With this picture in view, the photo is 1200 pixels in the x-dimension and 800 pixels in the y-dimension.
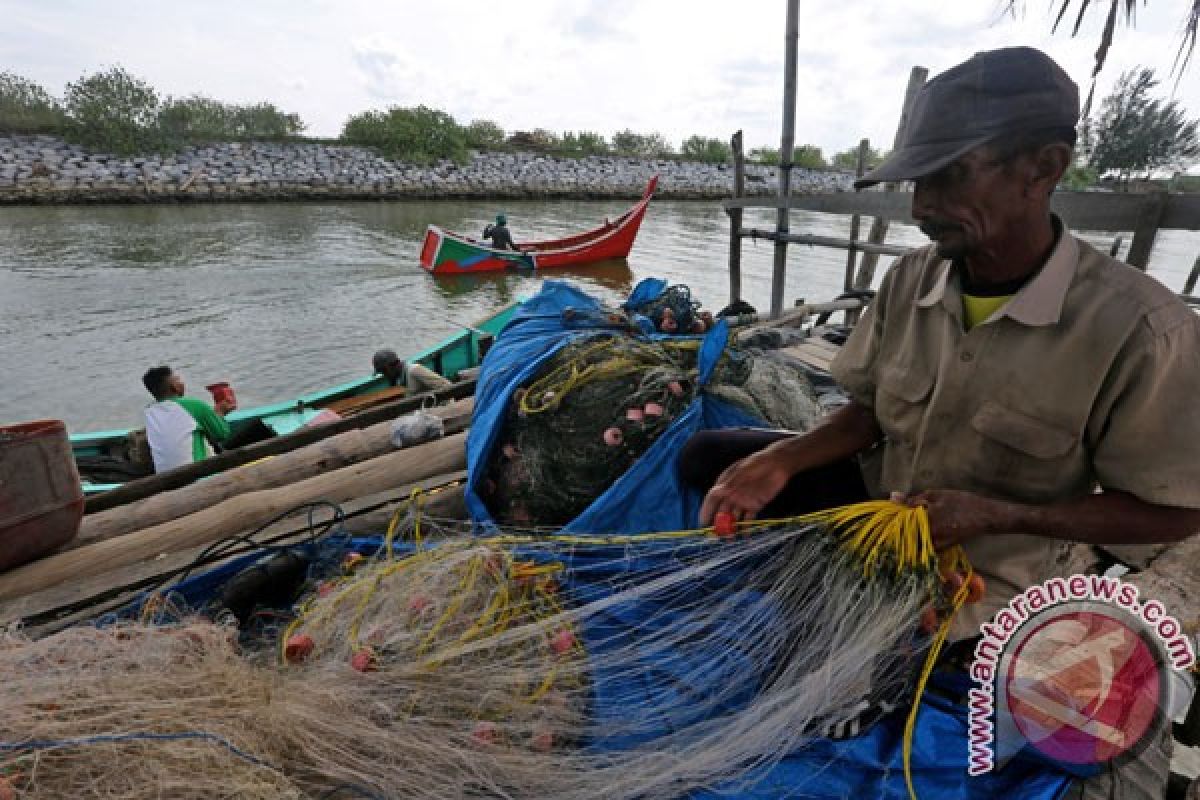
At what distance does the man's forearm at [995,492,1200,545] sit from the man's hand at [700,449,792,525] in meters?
0.66

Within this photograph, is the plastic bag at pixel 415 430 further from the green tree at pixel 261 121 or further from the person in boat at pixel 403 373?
the green tree at pixel 261 121

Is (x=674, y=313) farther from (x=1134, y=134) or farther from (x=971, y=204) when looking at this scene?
(x=1134, y=134)

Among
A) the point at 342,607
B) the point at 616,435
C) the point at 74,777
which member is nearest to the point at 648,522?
the point at 616,435

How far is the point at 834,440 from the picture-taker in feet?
7.25

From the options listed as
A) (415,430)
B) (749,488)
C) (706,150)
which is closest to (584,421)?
(749,488)

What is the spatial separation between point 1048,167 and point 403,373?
7346 millimetres

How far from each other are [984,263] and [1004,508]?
2.17ft

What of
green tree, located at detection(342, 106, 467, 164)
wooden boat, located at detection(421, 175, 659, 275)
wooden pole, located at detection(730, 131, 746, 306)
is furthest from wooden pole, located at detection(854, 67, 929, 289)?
green tree, located at detection(342, 106, 467, 164)

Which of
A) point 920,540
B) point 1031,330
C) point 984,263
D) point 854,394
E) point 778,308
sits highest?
point 984,263

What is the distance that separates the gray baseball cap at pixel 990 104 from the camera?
4.87 feet

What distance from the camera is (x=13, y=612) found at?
8.18ft

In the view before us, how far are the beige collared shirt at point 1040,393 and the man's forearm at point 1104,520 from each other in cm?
6

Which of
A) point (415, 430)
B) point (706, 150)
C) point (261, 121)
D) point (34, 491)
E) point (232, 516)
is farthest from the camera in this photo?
point (706, 150)

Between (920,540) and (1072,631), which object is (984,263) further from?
(1072,631)
